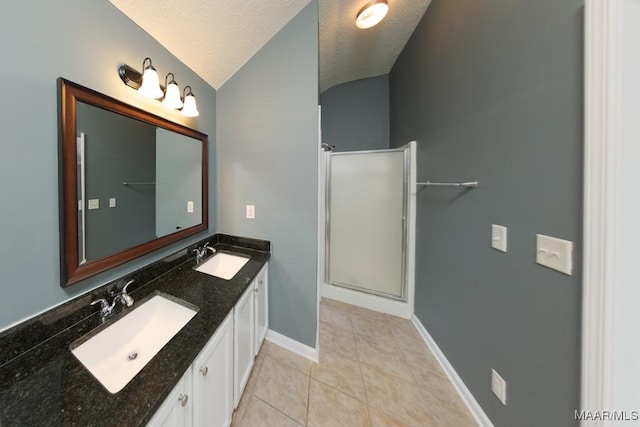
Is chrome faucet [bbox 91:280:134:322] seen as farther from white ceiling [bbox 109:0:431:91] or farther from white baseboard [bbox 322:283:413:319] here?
white baseboard [bbox 322:283:413:319]

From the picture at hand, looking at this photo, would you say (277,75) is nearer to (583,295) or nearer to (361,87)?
(361,87)

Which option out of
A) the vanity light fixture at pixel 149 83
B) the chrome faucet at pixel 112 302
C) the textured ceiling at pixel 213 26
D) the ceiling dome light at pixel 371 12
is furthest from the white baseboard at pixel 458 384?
the textured ceiling at pixel 213 26

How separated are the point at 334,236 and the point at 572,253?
1927mm

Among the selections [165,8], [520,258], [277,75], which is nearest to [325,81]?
[277,75]

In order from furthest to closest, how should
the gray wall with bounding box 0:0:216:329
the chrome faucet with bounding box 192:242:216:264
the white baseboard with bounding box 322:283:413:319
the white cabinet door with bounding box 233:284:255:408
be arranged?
1. the white baseboard with bounding box 322:283:413:319
2. the chrome faucet with bounding box 192:242:216:264
3. the white cabinet door with bounding box 233:284:255:408
4. the gray wall with bounding box 0:0:216:329

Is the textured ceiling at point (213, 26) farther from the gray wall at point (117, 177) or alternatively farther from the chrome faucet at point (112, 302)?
the chrome faucet at point (112, 302)

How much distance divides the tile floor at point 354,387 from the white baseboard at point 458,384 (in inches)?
1.5

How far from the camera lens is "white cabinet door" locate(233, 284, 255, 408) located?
1.11 m

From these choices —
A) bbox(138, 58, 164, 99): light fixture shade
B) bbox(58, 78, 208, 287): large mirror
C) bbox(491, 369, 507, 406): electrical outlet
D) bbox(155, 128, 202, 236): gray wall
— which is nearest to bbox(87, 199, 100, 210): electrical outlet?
bbox(58, 78, 208, 287): large mirror

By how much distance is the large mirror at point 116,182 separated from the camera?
82 cm

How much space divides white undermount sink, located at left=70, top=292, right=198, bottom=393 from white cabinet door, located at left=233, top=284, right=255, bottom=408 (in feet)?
0.88

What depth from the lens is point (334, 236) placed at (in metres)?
2.49

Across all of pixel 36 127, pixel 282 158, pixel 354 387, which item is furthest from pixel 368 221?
pixel 36 127

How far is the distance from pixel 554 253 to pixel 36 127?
6.84 feet
